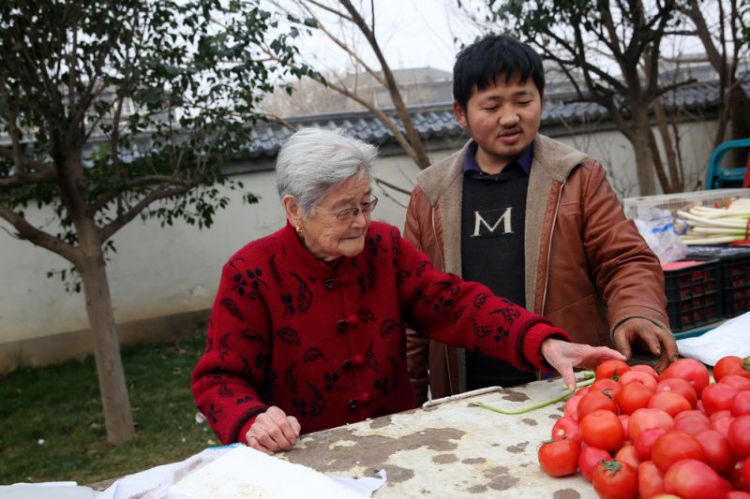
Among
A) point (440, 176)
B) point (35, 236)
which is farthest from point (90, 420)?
point (440, 176)

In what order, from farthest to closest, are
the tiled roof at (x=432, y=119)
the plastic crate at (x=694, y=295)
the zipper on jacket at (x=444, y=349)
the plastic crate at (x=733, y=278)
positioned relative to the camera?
the tiled roof at (x=432, y=119) < the plastic crate at (x=733, y=278) < the plastic crate at (x=694, y=295) < the zipper on jacket at (x=444, y=349)

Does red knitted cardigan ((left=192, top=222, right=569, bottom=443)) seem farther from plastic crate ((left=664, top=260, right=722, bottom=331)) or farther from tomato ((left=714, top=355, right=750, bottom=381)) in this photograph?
plastic crate ((left=664, top=260, right=722, bottom=331))

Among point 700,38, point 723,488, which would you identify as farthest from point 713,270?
point 700,38

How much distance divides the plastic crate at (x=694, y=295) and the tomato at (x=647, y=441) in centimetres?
210

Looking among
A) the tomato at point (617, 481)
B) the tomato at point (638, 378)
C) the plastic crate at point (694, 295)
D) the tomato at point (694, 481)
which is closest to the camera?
the tomato at point (694, 481)

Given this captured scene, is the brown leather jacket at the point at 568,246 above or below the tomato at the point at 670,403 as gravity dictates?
above

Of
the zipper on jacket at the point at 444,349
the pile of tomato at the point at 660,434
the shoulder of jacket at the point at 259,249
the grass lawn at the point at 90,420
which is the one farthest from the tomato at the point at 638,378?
the grass lawn at the point at 90,420

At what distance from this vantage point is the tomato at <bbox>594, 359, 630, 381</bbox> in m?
1.88

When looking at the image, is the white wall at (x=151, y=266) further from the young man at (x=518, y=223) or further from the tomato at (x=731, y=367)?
the tomato at (x=731, y=367)

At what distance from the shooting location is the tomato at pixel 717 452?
1.34m

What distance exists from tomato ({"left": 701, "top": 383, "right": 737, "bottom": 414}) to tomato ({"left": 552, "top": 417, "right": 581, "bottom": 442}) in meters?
0.30

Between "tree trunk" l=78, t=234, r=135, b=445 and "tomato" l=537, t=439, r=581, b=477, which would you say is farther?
"tree trunk" l=78, t=234, r=135, b=445

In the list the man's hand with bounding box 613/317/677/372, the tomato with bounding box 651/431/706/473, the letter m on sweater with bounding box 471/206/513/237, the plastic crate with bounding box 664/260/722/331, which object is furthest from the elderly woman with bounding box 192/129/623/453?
the plastic crate with bounding box 664/260/722/331

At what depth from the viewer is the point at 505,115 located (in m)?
2.49
